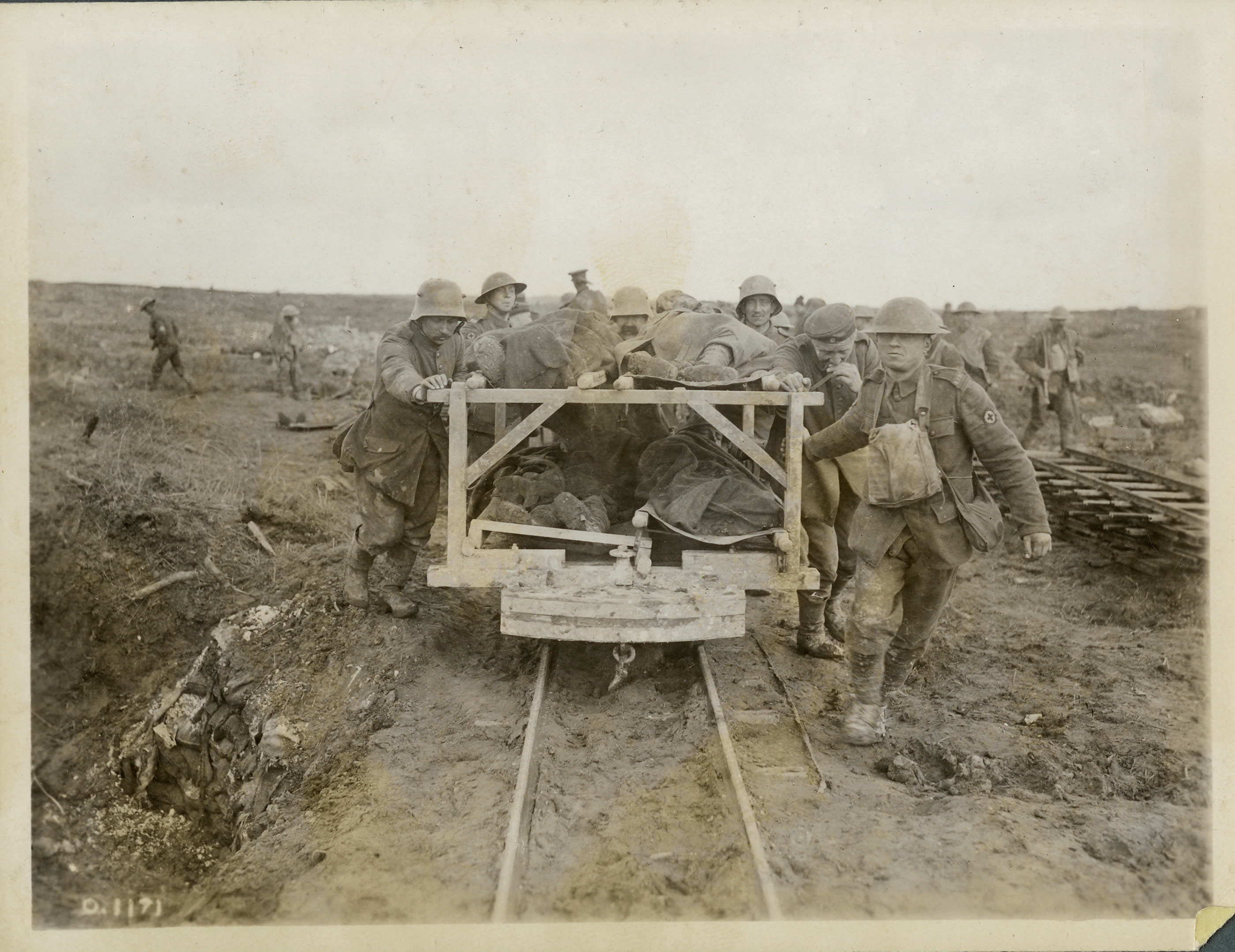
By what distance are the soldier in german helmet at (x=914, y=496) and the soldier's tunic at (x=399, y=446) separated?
7.93 ft

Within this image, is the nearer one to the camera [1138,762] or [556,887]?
[556,887]

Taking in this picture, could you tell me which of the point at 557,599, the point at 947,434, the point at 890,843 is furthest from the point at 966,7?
the point at 890,843

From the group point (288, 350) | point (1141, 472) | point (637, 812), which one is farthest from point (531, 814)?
point (288, 350)

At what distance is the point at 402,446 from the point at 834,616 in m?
3.01

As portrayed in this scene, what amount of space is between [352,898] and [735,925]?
5.17ft

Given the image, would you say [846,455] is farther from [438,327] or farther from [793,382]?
[438,327]

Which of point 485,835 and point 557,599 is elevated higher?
point 557,599

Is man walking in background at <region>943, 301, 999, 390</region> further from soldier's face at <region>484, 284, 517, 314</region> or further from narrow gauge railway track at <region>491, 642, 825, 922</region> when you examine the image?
narrow gauge railway track at <region>491, 642, 825, 922</region>

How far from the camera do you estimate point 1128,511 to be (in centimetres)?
739

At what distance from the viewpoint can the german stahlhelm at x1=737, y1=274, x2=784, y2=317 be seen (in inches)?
239

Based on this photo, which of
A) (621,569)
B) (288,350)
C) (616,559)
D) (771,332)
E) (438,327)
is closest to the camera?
(621,569)

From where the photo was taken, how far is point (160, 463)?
22.4ft

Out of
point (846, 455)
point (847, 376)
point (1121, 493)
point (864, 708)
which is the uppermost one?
point (847, 376)

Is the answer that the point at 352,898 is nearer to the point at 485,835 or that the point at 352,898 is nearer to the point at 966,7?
the point at 485,835
